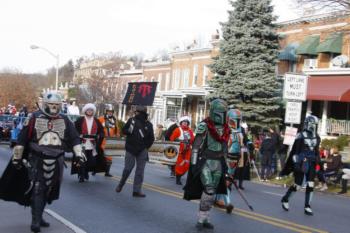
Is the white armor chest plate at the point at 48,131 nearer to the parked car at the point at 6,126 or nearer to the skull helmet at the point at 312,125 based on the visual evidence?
the skull helmet at the point at 312,125

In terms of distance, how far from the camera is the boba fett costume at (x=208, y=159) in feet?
Answer: 28.0

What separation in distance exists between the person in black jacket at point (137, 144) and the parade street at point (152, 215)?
40cm

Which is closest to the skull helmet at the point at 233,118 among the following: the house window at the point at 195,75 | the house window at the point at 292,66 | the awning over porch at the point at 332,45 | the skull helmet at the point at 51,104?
the skull helmet at the point at 51,104

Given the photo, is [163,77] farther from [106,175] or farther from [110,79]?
[106,175]

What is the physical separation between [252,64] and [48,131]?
25.8 meters

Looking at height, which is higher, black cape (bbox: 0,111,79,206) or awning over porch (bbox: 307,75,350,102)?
awning over porch (bbox: 307,75,350,102)

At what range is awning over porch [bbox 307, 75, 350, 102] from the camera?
27.7 meters

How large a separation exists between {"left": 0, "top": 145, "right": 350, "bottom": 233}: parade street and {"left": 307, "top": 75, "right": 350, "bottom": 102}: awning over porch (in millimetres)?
15373

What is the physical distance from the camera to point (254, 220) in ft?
31.6

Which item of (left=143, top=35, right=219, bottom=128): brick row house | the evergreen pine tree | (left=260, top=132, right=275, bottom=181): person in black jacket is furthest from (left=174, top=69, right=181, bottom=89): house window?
(left=260, top=132, right=275, bottom=181): person in black jacket

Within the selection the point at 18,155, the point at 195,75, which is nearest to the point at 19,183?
the point at 18,155

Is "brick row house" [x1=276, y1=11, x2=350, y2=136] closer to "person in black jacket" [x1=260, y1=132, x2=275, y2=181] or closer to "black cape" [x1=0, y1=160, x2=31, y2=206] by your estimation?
"person in black jacket" [x1=260, y1=132, x2=275, y2=181]

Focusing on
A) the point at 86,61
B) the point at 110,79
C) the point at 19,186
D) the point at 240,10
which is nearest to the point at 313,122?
the point at 19,186

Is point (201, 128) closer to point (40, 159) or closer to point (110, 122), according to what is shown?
point (40, 159)
